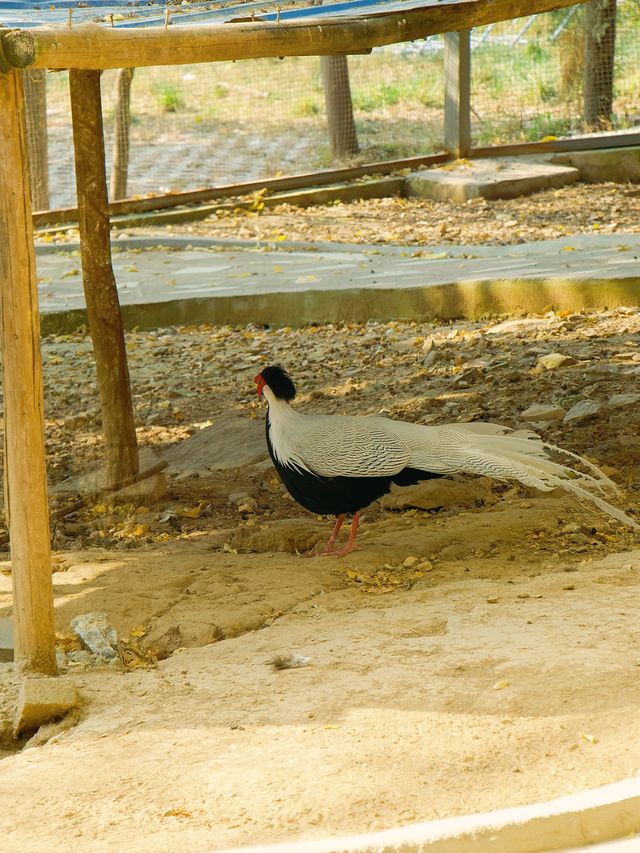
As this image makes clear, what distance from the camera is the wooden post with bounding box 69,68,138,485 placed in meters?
5.45

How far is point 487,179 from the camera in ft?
41.8

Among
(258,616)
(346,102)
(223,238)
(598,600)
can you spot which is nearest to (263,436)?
(258,616)

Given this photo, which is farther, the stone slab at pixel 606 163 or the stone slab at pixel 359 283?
the stone slab at pixel 606 163

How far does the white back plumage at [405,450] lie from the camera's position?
454 centimetres

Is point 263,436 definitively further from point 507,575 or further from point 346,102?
point 346,102

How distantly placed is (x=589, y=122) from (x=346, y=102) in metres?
3.09

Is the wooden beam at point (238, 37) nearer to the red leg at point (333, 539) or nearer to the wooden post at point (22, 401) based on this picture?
the wooden post at point (22, 401)

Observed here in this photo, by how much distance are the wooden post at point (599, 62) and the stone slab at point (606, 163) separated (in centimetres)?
89

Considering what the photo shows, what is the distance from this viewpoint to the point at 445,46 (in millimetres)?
13266

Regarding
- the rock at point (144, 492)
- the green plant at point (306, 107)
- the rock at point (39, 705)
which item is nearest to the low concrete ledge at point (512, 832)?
the rock at point (39, 705)

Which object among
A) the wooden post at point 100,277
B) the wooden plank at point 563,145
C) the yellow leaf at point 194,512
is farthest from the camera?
the wooden plank at point 563,145

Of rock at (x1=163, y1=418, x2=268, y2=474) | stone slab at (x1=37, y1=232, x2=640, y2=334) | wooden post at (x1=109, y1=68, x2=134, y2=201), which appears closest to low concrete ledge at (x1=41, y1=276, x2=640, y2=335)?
stone slab at (x1=37, y1=232, x2=640, y2=334)

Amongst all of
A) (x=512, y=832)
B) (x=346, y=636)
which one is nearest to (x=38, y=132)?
(x=346, y=636)

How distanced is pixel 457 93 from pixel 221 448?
8.10 m
